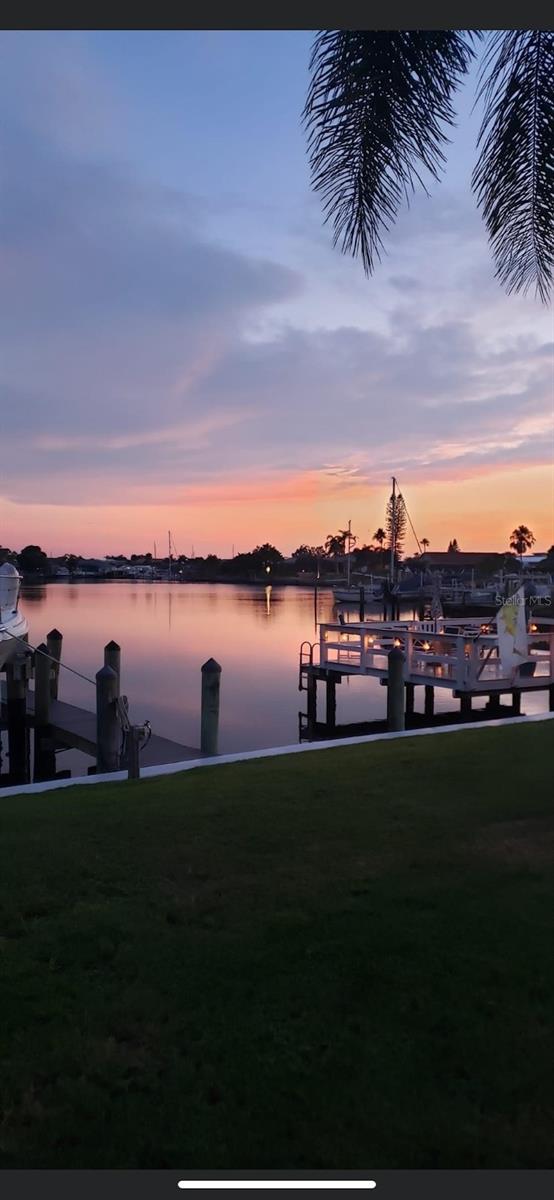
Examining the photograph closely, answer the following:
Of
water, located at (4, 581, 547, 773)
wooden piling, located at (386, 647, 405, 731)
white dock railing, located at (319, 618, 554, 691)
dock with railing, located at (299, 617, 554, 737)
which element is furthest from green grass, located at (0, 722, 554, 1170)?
water, located at (4, 581, 547, 773)

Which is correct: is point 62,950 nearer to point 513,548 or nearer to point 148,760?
point 148,760

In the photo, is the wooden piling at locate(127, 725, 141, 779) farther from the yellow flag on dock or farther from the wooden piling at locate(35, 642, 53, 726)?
the yellow flag on dock

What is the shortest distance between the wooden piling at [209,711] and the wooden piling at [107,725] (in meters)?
1.37

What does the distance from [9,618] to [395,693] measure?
29.2 feet

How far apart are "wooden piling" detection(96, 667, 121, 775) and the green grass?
18.9 feet

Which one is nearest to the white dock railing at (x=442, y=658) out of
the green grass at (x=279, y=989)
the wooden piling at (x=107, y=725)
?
the wooden piling at (x=107, y=725)

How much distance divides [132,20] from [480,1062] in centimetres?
490

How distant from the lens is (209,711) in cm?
1354

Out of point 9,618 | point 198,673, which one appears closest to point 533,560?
point 198,673

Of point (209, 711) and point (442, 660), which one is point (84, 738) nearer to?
point (209, 711)

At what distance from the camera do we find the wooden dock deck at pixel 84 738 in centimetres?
1298

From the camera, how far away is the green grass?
114 inches

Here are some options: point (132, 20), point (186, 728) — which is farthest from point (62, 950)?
Result: point (186, 728)
